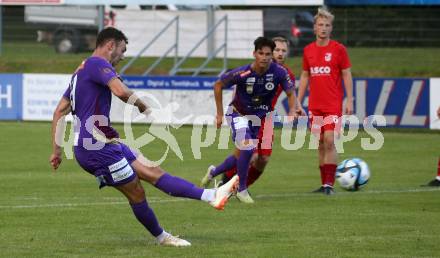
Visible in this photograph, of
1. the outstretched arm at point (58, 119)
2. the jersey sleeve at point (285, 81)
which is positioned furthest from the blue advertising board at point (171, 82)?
the outstretched arm at point (58, 119)

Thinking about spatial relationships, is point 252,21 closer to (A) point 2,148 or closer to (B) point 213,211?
(A) point 2,148

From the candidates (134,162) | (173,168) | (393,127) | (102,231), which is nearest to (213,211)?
(102,231)

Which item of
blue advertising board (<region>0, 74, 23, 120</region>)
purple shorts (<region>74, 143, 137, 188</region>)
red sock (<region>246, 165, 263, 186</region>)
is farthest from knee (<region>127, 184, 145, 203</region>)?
blue advertising board (<region>0, 74, 23, 120</region>)

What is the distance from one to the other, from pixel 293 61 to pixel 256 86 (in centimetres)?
1734

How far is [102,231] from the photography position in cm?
1105

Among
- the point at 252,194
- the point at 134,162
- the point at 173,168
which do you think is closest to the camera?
the point at 134,162

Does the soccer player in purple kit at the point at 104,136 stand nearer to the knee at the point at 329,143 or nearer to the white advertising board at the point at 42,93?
the knee at the point at 329,143

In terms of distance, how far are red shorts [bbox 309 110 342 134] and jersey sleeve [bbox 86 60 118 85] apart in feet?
19.1

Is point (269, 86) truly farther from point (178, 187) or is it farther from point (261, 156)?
point (178, 187)

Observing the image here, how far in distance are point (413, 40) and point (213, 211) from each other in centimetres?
1673

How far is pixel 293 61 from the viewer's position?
31328mm

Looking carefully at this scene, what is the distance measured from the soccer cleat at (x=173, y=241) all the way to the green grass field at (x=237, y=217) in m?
0.10

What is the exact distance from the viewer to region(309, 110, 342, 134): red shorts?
590 inches

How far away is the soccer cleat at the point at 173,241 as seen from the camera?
9969 mm
